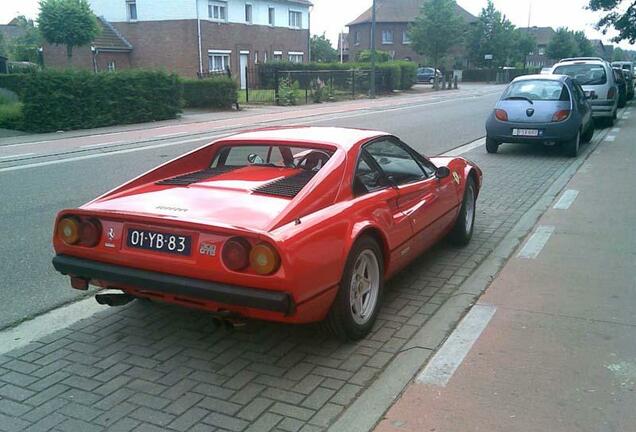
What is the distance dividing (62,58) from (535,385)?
141ft

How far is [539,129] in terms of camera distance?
40.3ft

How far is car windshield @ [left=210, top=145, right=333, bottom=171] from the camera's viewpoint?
4.58 meters

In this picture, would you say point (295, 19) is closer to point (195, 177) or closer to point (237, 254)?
point (195, 177)

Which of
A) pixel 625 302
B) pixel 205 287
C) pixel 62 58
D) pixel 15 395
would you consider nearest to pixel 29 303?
pixel 15 395

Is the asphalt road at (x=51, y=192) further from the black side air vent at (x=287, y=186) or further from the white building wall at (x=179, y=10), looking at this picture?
the white building wall at (x=179, y=10)

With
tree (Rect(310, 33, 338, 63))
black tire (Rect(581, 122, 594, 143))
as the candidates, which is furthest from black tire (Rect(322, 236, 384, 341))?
tree (Rect(310, 33, 338, 63))

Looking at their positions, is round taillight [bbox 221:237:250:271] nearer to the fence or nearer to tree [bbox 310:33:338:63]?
the fence

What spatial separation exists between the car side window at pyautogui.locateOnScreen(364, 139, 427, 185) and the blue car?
7915mm

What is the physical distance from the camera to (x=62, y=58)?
41062 millimetres

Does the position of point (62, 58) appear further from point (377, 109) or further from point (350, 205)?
point (350, 205)

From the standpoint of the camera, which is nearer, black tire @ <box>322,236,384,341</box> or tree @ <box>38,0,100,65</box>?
black tire @ <box>322,236,384,341</box>

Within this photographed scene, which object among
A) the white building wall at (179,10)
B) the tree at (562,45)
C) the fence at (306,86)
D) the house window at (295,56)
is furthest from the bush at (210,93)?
the tree at (562,45)

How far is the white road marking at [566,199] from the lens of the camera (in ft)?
26.7

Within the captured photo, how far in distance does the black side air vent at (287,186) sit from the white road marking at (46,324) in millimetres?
1655
